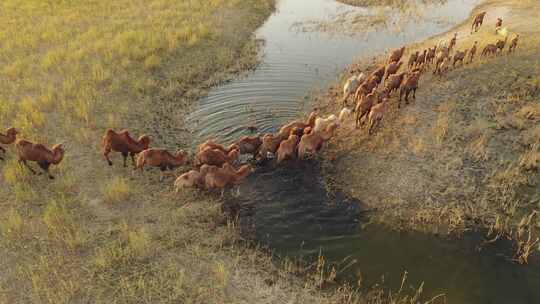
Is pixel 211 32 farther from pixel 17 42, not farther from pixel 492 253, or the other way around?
pixel 492 253

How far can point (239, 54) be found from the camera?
17422 mm

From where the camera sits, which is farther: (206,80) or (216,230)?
(206,80)

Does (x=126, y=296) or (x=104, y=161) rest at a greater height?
(x=104, y=161)

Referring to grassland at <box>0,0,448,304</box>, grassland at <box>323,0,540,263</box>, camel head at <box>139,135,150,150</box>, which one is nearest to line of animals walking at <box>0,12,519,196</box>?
camel head at <box>139,135,150,150</box>

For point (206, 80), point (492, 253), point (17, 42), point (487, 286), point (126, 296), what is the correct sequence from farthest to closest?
point (17, 42), point (206, 80), point (492, 253), point (487, 286), point (126, 296)

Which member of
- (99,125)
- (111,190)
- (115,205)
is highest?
(99,125)

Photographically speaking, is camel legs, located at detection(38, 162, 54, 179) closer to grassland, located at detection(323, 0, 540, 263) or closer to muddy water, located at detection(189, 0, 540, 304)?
muddy water, located at detection(189, 0, 540, 304)

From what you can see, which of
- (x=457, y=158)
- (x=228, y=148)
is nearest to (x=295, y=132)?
(x=228, y=148)

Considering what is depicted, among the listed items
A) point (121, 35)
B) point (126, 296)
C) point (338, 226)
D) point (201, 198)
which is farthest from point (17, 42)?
point (338, 226)

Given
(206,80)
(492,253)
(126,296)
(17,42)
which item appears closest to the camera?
(126,296)

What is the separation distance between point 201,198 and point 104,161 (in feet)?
9.68

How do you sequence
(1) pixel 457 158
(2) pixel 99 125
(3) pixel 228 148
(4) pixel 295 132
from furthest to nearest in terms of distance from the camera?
1. (2) pixel 99 125
2. (4) pixel 295 132
3. (1) pixel 457 158
4. (3) pixel 228 148

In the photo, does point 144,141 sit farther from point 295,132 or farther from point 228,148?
point 295,132

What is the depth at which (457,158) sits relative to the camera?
32.2ft
